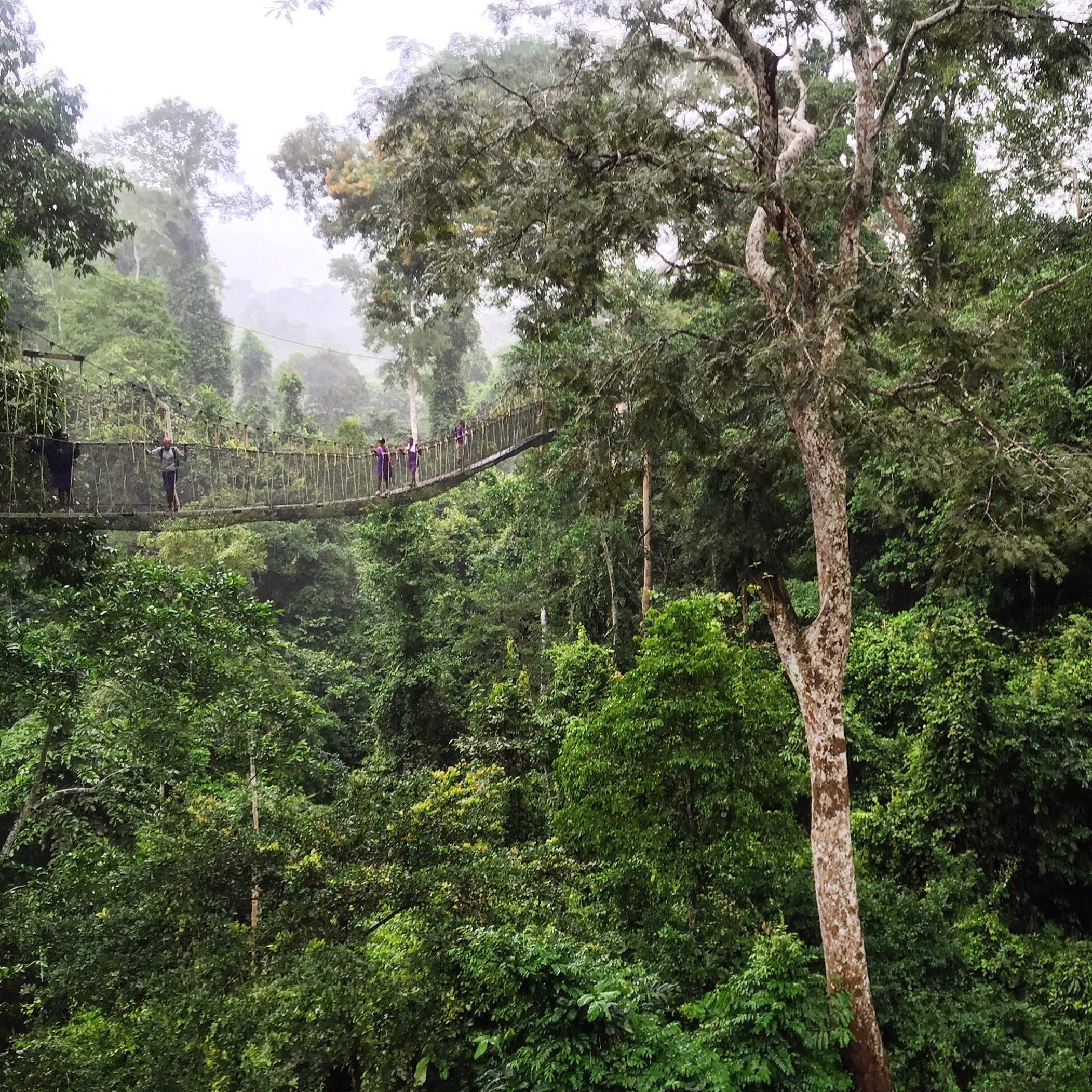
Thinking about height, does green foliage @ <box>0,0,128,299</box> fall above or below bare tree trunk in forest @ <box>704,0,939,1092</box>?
above

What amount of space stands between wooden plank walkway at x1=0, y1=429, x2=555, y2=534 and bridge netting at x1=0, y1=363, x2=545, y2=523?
35 millimetres

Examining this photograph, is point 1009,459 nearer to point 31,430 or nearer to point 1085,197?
point 1085,197

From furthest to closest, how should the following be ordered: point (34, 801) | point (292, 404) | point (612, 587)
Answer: point (292, 404) < point (612, 587) < point (34, 801)

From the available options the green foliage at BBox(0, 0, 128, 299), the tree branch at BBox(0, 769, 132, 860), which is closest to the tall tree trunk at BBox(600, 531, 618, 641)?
the tree branch at BBox(0, 769, 132, 860)

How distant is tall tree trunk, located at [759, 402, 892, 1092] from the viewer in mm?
4219

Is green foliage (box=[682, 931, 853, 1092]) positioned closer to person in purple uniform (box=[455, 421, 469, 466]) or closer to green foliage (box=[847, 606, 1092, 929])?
green foliage (box=[847, 606, 1092, 929])

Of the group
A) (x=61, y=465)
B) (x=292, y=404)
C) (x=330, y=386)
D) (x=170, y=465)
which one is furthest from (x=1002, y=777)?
(x=330, y=386)

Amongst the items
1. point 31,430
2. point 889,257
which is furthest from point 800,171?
point 31,430

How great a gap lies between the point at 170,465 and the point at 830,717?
6.31 m

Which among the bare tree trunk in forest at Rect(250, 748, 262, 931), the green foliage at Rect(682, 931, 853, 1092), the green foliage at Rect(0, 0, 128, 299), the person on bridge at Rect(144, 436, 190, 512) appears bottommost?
the green foliage at Rect(682, 931, 853, 1092)

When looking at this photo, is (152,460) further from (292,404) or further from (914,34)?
(292,404)

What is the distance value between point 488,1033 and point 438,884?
100 centimetres

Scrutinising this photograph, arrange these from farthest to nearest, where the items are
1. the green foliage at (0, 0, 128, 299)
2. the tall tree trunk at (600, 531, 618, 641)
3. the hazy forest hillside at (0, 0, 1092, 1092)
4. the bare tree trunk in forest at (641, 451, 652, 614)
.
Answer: the tall tree trunk at (600, 531, 618, 641) → the bare tree trunk in forest at (641, 451, 652, 614) → the green foliage at (0, 0, 128, 299) → the hazy forest hillside at (0, 0, 1092, 1092)

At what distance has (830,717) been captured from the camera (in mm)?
4453
